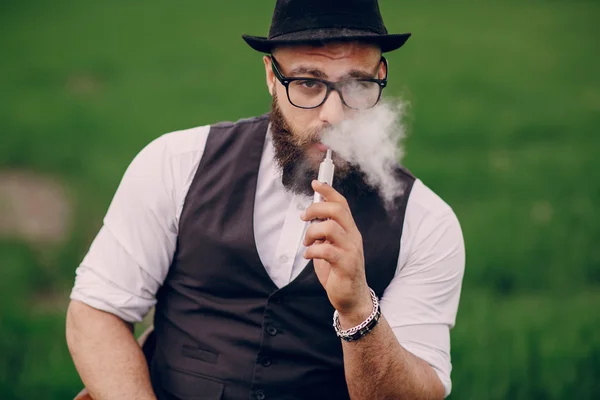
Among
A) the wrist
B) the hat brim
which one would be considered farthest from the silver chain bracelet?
the hat brim

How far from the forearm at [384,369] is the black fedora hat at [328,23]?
3.18 ft

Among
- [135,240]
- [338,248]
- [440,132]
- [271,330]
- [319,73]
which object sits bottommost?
[440,132]

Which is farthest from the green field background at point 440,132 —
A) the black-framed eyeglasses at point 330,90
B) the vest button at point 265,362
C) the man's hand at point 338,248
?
the vest button at point 265,362

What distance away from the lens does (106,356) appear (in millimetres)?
3117

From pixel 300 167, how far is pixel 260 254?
0.35m

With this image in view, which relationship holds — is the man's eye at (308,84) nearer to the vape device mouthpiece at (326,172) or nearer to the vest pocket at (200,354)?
the vape device mouthpiece at (326,172)

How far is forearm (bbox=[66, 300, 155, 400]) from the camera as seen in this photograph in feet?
10.1

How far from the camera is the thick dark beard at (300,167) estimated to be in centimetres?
311

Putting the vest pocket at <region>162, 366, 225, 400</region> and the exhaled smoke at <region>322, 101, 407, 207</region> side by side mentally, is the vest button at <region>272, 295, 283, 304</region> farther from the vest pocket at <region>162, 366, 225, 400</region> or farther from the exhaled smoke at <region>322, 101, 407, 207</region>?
the exhaled smoke at <region>322, 101, 407, 207</region>

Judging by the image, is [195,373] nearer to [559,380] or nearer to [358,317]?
[358,317]

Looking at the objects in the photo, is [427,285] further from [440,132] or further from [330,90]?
[440,132]

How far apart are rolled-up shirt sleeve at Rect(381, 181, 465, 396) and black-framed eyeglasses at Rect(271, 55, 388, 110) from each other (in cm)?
43

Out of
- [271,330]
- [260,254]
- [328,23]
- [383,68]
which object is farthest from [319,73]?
[271,330]

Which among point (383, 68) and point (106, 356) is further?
point (383, 68)
